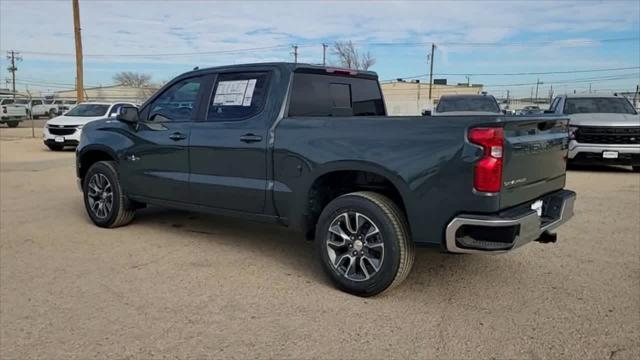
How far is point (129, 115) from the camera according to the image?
5910mm

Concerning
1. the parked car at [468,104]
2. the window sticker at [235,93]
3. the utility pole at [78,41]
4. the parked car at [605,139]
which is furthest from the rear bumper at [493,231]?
the utility pole at [78,41]

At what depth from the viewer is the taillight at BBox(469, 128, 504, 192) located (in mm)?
3617

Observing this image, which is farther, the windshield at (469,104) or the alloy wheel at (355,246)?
the windshield at (469,104)

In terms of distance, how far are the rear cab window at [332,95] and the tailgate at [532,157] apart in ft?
6.31

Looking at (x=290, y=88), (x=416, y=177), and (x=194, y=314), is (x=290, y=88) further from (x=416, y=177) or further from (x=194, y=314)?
(x=194, y=314)

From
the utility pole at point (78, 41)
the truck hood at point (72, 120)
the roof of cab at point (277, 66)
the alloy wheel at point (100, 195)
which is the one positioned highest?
the utility pole at point (78, 41)

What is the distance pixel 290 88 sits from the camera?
4.86 meters

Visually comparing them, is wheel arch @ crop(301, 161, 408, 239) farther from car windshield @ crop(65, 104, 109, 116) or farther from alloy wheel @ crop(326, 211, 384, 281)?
car windshield @ crop(65, 104, 109, 116)

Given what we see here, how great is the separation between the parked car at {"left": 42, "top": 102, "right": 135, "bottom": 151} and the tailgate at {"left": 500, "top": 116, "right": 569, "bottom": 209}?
15.0 metres

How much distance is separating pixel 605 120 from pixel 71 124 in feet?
49.8

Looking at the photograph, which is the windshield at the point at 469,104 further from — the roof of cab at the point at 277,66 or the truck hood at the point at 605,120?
the roof of cab at the point at 277,66

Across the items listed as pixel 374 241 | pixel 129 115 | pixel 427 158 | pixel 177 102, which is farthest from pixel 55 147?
pixel 427 158

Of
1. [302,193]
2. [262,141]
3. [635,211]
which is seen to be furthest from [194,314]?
[635,211]

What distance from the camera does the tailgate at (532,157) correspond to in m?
3.75
